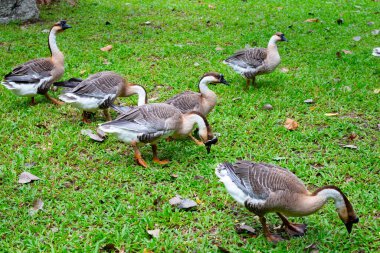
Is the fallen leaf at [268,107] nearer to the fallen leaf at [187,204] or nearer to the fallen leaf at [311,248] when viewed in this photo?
the fallen leaf at [187,204]

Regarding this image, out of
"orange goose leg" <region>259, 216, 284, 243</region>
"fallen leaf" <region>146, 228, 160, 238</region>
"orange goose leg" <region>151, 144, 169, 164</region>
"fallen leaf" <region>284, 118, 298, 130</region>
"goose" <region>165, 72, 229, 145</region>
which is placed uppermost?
"goose" <region>165, 72, 229, 145</region>

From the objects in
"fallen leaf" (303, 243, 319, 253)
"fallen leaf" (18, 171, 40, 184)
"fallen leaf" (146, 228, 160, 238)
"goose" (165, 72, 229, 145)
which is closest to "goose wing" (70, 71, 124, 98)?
"goose" (165, 72, 229, 145)

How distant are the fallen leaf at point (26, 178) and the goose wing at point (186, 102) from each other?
6.47ft

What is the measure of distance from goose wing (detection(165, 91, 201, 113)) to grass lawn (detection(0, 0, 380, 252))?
1.62 feet

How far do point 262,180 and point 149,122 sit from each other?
171cm

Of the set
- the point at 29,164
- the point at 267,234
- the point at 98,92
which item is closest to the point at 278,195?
the point at 267,234

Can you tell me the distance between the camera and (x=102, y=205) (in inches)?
177

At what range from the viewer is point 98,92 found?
19.7 ft

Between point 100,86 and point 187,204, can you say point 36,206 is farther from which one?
point 100,86

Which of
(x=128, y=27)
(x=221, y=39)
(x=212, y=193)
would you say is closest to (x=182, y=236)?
(x=212, y=193)

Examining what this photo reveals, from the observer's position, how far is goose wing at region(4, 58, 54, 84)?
646cm

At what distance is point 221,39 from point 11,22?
17.3 feet

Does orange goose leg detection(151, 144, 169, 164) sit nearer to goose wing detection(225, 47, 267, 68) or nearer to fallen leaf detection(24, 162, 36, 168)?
fallen leaf detection(24, 162, 36, 168)

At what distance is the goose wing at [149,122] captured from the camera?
16.7 feet
